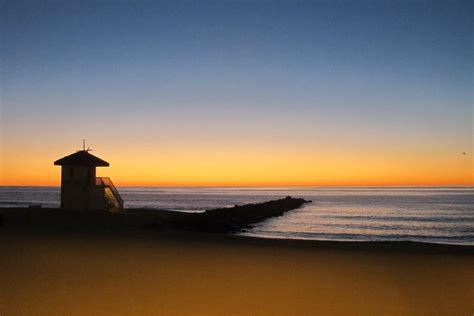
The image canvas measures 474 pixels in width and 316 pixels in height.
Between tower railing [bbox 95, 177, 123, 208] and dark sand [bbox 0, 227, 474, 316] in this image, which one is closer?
dark sand [bbox 0, 227, 474, 316]

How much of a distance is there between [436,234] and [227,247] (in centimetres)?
2512

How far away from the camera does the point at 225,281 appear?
970 centimetres

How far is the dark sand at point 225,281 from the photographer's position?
25.0ft

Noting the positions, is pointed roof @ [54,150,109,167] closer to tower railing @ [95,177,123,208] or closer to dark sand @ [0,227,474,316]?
tower railing @ [95,177,123,208]

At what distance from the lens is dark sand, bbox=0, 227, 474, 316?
763 cm

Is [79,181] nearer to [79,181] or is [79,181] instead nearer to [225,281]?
[79,181]

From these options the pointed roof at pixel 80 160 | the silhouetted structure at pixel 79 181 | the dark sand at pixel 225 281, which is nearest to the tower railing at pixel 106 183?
the silhouetted structure at pixel 79 181

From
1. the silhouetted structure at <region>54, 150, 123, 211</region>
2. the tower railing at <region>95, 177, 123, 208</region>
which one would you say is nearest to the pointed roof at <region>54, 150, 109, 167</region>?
the silhouetted structure at <region>54, 150, 123, 211</region>

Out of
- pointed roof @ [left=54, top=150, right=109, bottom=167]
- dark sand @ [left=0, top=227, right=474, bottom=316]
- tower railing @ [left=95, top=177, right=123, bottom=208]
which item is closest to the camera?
dark sand @ [left=0, top=227, right=474, bottom=316]

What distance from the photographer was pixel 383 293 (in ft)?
28.7

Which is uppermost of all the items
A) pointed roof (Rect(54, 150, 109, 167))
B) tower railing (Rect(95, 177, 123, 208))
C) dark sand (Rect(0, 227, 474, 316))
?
pointed roof (Rect(54, 150, 109, 167))

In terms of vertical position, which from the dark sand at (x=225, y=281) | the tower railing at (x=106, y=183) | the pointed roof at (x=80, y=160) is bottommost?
the dark sand at (x=225, y=281)

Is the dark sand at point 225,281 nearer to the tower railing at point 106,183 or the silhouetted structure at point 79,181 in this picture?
the silhouetted structure at point 79,181

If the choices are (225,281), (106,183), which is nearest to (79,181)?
(106,183)
